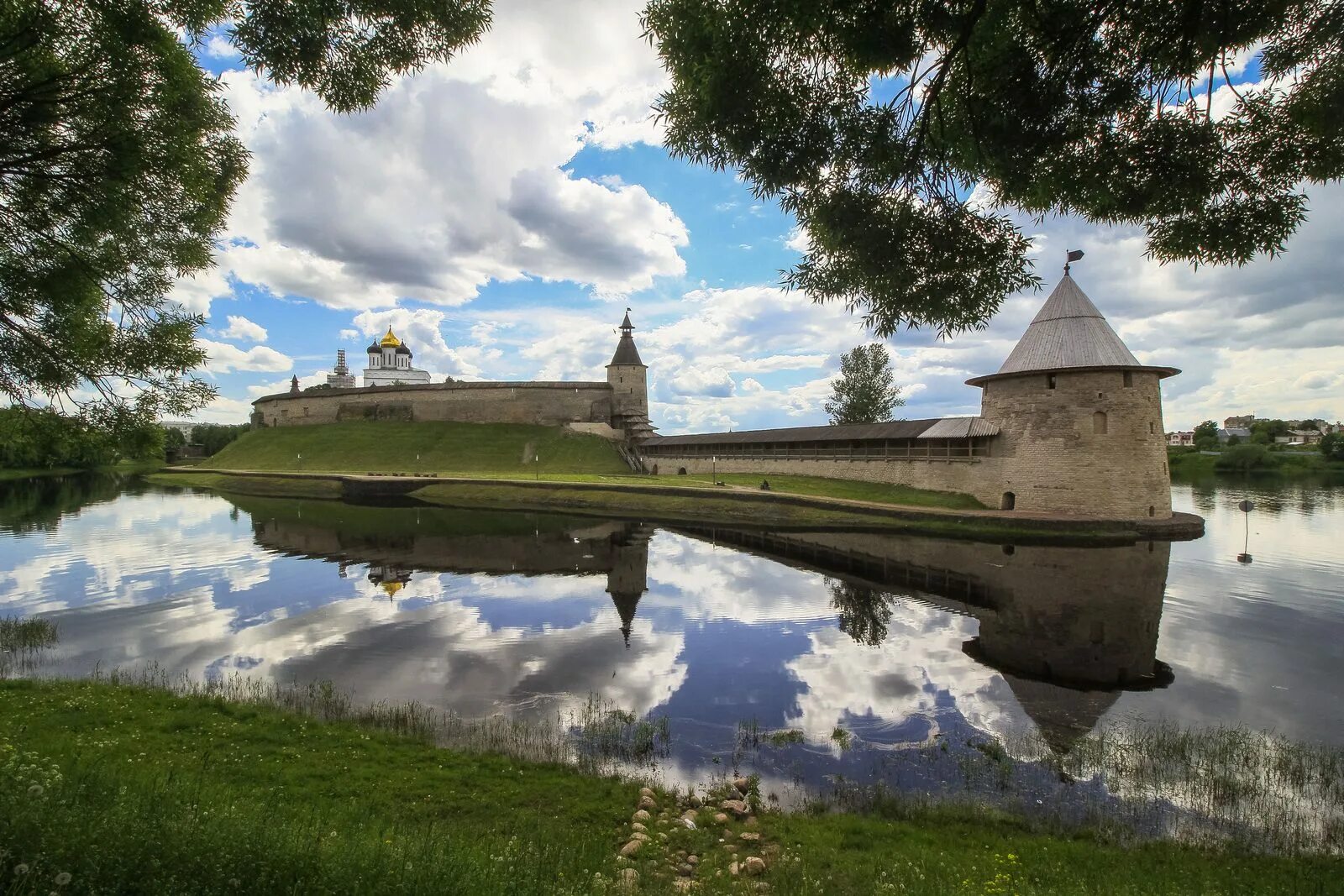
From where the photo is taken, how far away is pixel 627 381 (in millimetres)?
56250

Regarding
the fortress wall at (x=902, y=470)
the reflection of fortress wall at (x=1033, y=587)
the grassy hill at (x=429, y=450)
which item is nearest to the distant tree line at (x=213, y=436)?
the grassy hill at (x=429, y=450)

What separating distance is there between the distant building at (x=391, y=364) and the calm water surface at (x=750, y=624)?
5859 cm

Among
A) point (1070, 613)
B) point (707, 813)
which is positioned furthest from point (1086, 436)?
point (707, 813)

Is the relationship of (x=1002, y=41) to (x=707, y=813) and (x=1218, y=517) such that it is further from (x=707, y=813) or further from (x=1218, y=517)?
(x=1218, y=517)

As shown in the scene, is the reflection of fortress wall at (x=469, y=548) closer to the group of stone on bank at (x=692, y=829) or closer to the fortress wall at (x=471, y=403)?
the group of stone on bank at (x=692, y=829)

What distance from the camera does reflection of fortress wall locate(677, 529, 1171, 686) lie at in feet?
34.5

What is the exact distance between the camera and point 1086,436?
23.0 metres

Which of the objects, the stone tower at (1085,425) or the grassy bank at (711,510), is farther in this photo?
the stone tower at (1085,425)

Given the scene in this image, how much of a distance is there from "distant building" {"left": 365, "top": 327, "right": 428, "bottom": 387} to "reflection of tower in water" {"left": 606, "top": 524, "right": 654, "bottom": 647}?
65135 millimetres

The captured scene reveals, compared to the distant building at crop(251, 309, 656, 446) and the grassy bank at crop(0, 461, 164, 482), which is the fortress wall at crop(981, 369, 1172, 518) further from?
the grassy bank at crop(0, 461, 164, 482)

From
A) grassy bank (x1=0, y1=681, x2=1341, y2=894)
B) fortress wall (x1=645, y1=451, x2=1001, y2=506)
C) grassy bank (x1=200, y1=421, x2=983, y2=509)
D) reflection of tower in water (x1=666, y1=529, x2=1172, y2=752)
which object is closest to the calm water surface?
reflection of tower in water (x1=666, y1=529, x2=1172, y2=752)

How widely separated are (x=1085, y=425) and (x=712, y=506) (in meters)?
14.8

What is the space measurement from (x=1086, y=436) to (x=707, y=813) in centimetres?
2292

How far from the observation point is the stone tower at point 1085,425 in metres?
22.8
